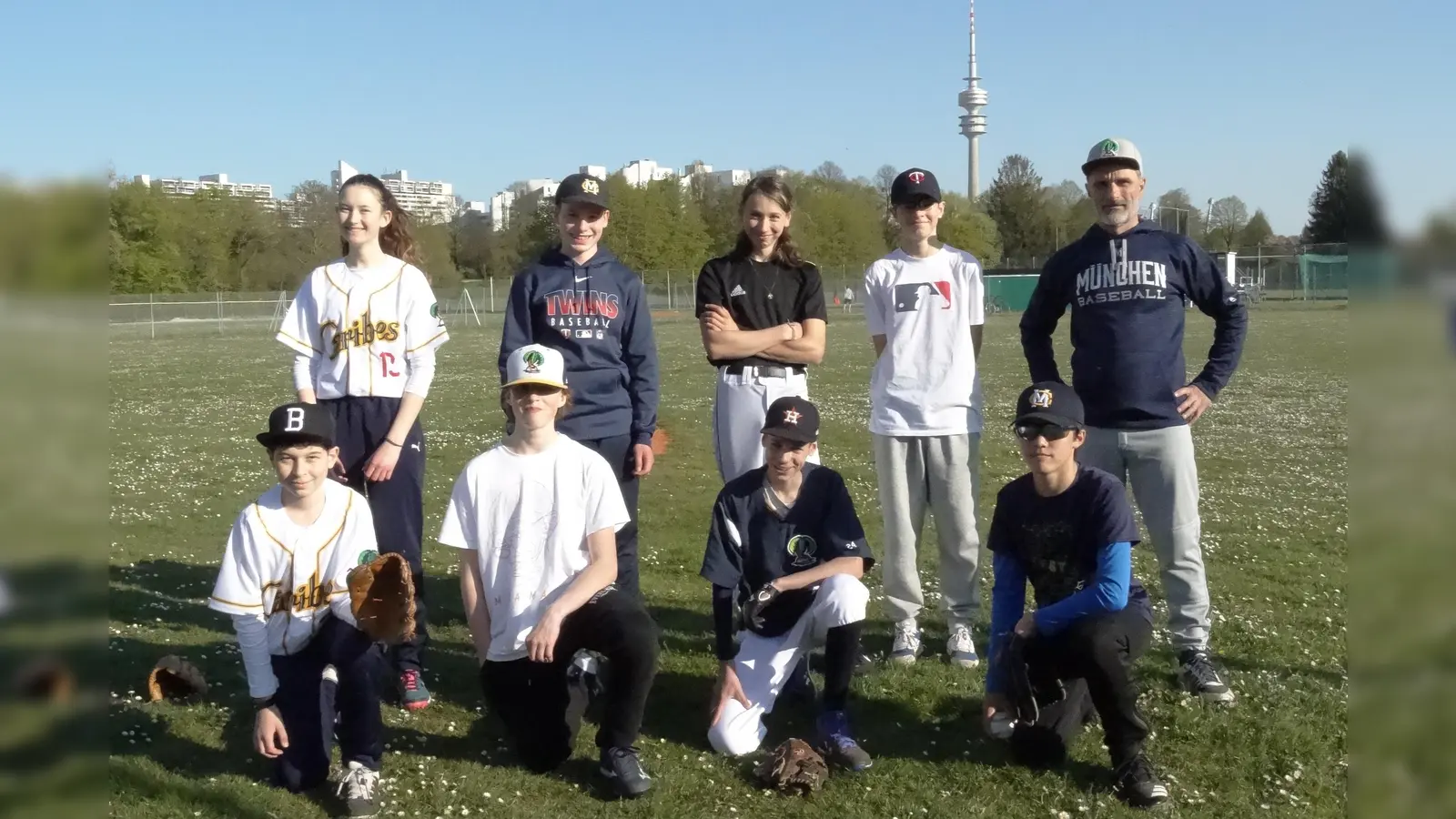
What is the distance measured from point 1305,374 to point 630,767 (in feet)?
69.0

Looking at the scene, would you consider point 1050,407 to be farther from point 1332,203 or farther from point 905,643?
point 1332,203

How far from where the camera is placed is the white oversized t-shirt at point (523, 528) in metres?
4.24

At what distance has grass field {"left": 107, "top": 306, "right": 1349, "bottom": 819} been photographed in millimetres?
3945

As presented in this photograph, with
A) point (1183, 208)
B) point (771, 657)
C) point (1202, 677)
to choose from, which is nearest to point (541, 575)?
point (771, 657)

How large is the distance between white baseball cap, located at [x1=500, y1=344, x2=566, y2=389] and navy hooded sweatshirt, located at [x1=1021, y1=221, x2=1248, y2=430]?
2.20 metres

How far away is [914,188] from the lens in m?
5.20

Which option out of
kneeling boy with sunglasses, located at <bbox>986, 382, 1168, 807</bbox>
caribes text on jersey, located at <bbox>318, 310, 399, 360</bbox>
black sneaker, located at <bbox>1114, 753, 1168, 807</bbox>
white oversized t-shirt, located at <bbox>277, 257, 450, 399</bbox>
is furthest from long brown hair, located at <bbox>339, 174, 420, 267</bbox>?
black sneaker, located at <bbox>1114, 753, 1168, 807</bbox>

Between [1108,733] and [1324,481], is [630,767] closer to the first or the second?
[1108,733]

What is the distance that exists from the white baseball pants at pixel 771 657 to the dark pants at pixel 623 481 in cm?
69

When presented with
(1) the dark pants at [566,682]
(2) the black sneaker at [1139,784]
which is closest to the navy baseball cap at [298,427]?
(1) the dark pants at [566,682]

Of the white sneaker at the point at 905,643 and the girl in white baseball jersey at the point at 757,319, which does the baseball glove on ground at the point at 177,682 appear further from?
the white sneaker at the point at 905,643

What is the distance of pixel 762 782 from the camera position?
161 inches

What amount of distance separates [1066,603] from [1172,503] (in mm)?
1093

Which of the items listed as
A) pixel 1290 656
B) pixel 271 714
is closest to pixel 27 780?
pixel 271 714
